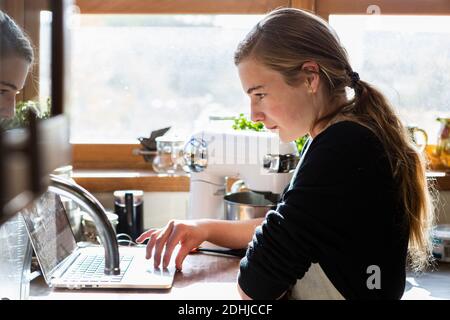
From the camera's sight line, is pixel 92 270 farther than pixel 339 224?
Yes

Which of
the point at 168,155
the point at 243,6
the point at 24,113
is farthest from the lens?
the point at 243,6

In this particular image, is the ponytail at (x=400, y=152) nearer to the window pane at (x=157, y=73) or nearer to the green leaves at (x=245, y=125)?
the green leaves at (x=245, y=125)

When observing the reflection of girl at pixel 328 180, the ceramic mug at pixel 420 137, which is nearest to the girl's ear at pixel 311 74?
the reflection of girl at pixel 328 180

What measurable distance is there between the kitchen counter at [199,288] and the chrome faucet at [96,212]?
67mm

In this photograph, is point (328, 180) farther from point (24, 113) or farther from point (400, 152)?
point (24, 113)

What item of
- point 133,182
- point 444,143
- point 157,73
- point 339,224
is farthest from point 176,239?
point 444,143

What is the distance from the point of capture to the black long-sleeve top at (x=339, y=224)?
1.09m

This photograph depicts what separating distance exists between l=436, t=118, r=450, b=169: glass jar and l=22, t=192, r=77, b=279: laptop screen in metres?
1.32

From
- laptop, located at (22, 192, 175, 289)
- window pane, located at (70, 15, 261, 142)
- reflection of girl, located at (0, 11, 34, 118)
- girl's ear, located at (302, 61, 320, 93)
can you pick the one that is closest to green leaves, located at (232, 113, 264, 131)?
window pane, located at (70, 15, 261, 142)

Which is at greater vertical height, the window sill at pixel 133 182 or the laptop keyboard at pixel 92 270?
the window sill at pixel 133 182

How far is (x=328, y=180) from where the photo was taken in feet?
3.55

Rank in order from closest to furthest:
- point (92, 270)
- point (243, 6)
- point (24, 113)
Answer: point (24, 113) → point (92, 270) → point (243, 6)

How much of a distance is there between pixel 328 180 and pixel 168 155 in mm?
1097
